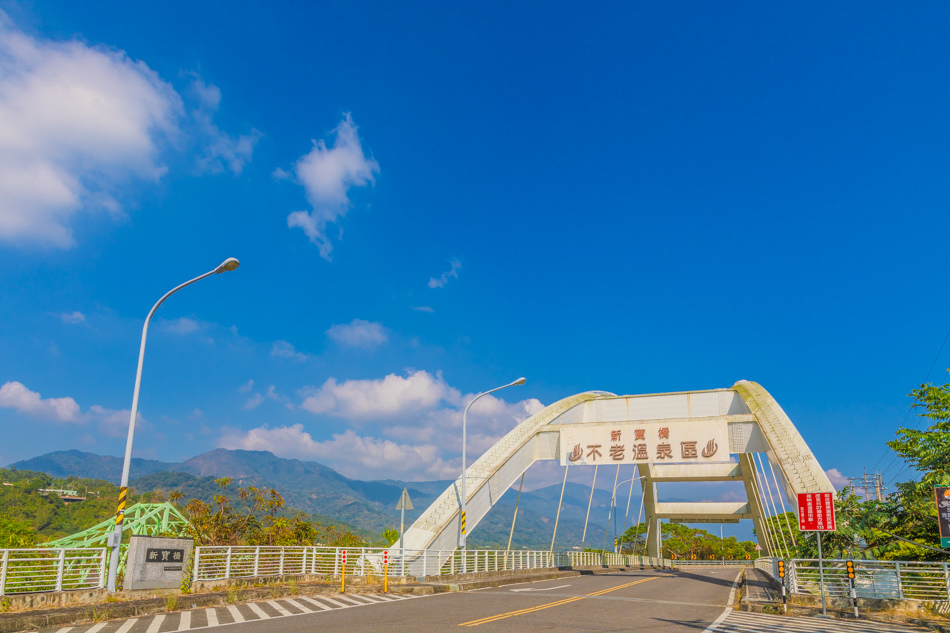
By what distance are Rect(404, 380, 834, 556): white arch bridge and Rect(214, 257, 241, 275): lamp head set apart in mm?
14332

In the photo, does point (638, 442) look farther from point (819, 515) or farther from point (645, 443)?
point (819, 515)

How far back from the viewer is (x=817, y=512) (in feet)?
45.9

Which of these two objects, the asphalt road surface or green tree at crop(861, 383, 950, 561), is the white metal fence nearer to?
the asphalt road surface

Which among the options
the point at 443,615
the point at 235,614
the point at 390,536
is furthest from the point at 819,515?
the point at 390,536

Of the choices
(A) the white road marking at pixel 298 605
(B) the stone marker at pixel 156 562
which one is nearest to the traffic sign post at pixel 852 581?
(A) the white road marking at pixel 298 605

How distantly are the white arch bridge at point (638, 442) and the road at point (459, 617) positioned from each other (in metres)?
9.60

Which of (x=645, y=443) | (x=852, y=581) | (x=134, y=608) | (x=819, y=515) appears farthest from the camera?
(x=645, y=443)

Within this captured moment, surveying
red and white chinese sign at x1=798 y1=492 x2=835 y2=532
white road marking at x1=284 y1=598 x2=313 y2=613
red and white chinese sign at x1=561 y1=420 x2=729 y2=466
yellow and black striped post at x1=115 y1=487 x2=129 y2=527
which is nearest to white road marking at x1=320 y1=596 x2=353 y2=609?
white road marking at x1=284 y1=598 x2=313 y2=613

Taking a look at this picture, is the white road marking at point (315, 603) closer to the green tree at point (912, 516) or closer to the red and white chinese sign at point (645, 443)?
the green tree at point (912, 516)

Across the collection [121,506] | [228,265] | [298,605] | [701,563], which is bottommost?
[701,563]

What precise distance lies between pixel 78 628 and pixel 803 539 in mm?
18024

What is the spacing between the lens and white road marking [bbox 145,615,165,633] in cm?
929

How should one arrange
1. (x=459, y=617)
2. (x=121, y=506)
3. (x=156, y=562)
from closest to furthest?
(x=459, y=617) < (x=121, y=506) < (x=156, y=562)

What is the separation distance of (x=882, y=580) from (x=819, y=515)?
2.15m
